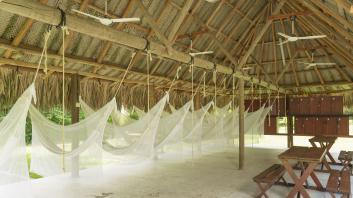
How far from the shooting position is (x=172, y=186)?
4.47 metres

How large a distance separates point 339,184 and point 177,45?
13.1 ft

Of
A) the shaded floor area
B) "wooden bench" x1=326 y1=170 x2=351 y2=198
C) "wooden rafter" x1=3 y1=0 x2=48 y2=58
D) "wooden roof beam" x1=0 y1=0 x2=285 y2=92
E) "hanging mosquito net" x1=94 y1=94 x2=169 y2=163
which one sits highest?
"wooden rafter" x1=3 y1=0 x2=48 y2=58

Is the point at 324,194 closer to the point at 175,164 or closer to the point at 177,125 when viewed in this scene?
the point at 177,125

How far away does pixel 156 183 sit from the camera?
4.66 metres

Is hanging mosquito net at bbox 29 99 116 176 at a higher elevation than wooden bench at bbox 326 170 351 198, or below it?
higher

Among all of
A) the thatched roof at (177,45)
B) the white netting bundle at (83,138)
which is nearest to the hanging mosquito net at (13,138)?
the white netting bundle at (83,138)

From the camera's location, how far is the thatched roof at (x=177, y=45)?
4.16m

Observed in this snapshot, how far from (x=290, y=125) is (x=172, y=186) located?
17.7 ft

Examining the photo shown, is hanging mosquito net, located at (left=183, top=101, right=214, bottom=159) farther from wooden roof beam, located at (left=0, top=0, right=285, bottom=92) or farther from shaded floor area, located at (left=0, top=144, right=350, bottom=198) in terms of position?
wooden roof beam, located at (left=0, top=0, right=285, bottom=92)

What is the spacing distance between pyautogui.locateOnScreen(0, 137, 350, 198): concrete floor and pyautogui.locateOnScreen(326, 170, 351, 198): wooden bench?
30cm

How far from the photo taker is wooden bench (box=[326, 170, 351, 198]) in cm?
320

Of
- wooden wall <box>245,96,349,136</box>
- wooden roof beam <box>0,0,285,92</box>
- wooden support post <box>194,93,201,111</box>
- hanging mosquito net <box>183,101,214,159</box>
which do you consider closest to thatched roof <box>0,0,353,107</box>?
wooden roof beam <box>0,0,285,92</box>

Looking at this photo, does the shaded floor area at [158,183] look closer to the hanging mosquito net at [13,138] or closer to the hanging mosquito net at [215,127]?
the hanging mosquito net at [215,127]

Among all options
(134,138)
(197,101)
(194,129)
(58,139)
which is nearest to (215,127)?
(194,129)
